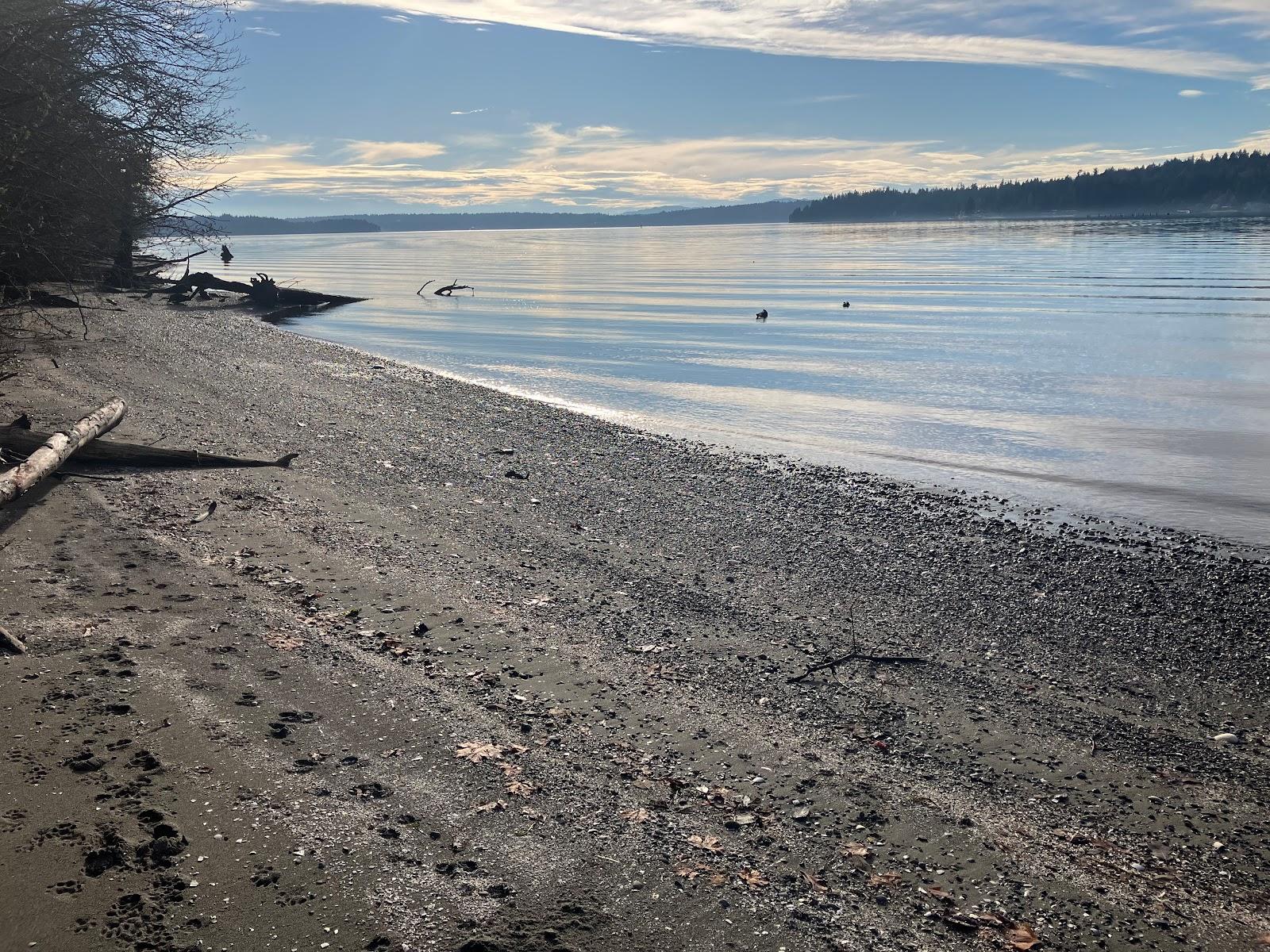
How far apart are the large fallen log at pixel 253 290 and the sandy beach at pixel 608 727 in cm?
3248

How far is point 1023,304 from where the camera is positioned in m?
44.7

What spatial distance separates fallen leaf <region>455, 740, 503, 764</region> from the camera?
5020 mm

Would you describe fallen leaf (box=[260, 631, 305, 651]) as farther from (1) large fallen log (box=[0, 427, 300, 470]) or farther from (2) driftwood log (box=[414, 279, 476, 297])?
(2) driftwood log (box=[414, 279, 476, 297])

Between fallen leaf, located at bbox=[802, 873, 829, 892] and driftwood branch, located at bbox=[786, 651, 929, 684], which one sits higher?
driftwood branch, located at bbox=[786, 651, 929, 684]

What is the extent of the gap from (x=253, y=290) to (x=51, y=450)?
34.4 m

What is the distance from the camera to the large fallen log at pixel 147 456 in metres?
10.2

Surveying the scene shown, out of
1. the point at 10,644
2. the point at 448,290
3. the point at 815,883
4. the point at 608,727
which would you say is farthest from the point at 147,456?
the point at 448,290

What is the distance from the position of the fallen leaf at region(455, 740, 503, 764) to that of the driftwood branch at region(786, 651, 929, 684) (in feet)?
7.68

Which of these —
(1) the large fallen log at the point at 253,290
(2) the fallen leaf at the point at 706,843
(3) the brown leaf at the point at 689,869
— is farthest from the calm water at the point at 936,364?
(3) the brown leaf at the point at 689,869

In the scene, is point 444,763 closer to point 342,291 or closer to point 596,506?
point 596,506

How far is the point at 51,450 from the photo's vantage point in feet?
31.2

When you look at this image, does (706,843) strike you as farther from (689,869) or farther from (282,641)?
(282,641)

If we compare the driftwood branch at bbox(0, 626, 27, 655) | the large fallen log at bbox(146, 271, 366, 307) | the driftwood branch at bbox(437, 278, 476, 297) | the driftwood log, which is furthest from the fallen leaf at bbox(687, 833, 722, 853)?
the driftwood log

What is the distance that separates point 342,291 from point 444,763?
2216 inches
